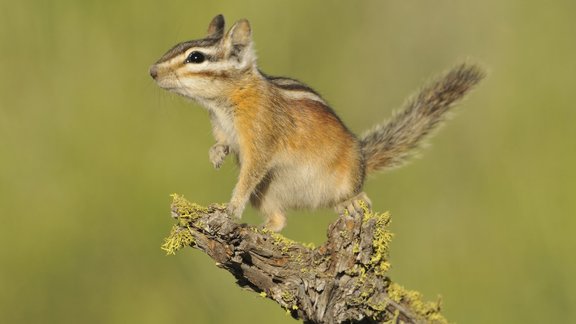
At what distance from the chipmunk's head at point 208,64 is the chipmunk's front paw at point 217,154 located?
0.27m

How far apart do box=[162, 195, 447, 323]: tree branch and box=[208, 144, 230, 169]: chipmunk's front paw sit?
80 centimetres

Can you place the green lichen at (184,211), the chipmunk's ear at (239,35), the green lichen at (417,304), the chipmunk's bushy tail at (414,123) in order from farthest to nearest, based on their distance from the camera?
the chipmunk's bushy tail at (414,123), the chipmunk's ear at (239,35), the green lichen at (417,304), the green lichen at (184,211)

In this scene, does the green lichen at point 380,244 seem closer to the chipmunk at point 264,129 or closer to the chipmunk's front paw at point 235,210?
the chipmunk at point 264,129

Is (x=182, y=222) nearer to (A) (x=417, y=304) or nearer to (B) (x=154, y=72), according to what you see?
(B) (x=154, y=72)

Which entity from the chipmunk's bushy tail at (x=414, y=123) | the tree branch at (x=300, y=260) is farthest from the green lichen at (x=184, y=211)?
the chipmunk's bushy tail at (x=414, y=123)

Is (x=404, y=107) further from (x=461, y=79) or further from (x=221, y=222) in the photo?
(x=221, y=222)

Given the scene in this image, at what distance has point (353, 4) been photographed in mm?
7199

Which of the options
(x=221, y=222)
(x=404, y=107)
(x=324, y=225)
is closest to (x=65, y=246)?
(x=324, y=225)

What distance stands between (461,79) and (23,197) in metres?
2.63

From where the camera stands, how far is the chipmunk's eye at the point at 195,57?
14.6 ft

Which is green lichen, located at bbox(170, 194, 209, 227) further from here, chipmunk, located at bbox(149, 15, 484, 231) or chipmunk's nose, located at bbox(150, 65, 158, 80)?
chipmunk's nose, located at bbox(150, 65, 158, 80)

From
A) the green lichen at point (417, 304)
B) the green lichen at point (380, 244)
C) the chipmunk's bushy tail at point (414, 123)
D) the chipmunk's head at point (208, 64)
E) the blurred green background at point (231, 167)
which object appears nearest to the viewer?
the green lichen at point (380, 244)

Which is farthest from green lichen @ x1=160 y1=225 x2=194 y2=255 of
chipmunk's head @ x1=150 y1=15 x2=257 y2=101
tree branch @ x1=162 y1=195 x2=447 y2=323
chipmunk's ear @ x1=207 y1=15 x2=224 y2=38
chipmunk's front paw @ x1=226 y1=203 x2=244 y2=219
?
chipmunk's ear @ x1=207 y1=15 x2=224 y2=38

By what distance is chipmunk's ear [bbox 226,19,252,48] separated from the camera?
4.64 metres
